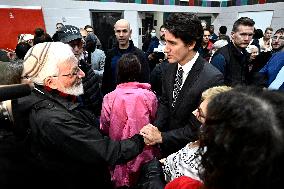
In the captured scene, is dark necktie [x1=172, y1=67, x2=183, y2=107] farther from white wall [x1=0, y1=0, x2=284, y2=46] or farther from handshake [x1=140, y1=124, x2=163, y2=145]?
white wall [x1=0, y1=0, x2=284, y2=46]

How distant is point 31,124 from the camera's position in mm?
1279

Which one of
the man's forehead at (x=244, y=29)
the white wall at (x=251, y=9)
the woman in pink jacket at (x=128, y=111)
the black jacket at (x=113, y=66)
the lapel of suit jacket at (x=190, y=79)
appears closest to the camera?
the lapel of suit jacket at (x=190, y=79)

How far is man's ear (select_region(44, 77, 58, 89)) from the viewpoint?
140 centimetres

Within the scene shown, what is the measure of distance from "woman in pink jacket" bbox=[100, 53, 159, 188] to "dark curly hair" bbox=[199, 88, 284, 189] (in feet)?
4.44

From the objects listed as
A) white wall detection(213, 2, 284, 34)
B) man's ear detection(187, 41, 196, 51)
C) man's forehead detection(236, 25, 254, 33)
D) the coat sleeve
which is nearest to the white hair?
the coat sleeve

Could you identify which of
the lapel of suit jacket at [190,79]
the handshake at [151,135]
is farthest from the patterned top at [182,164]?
the lapel of suit jacket at [190,79]

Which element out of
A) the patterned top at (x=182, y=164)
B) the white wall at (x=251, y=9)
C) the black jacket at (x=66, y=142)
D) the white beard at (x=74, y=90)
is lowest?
the patterned top at (x=182, y=164)

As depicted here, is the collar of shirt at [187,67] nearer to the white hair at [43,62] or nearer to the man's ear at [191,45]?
the man's ear at [191,45]

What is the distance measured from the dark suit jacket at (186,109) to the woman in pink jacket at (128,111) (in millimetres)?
144

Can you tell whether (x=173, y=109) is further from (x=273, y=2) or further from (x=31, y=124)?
(x=273, y=2)

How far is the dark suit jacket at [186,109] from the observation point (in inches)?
70.8

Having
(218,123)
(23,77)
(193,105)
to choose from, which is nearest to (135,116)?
(193,105)

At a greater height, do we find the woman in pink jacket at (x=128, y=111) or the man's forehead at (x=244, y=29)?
the man's forehead at (x=244, y=29)

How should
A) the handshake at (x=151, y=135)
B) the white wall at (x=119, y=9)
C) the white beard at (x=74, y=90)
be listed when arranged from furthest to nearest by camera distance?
the white wall at (x=119, y=9) < the handshake at (x=151, y=135) < the white beard at (x=74, y=90)
